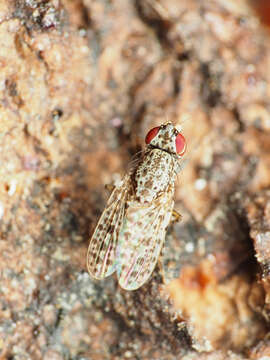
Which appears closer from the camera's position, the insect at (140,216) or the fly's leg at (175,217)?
the insect at (140,216)

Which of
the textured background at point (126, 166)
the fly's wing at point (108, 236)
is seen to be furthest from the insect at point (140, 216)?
the textured background at point (126, 166)

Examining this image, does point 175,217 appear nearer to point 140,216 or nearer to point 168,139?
point 140,216

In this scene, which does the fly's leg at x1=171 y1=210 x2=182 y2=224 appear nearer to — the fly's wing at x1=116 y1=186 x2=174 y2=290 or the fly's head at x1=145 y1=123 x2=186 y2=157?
the fly's wing at x1=116 y1=186 x2=174 y2=290

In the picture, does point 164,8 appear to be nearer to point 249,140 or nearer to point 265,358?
point 249,140

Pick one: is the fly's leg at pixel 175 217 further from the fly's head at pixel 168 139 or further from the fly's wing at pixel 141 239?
the fly's head at pixel 168 139

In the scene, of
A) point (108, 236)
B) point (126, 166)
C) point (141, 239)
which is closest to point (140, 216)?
point (141, 239)

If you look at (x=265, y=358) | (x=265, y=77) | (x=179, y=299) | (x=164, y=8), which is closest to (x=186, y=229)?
(x=179, y=299)

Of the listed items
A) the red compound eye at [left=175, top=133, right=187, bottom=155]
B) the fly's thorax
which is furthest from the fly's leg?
the red compound eye at [left=175, top=133, right=187, bottom=155]
